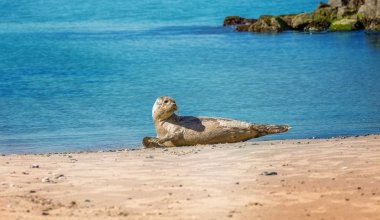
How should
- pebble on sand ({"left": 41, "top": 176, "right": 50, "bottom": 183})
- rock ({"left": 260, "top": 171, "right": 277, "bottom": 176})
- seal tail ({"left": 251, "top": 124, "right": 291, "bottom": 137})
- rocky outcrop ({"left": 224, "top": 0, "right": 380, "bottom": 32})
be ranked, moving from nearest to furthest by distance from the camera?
pebble on sand ({"left": 41, "top": 176, "right": 50, "bottom": 183}) < rock ({"left": 260, "top": 171, "right": 277, "bottom": 176}) < seal tail ({"left": 251, "top": 124, "right": 291, "bottom": 137}) < rocky outcrop ({"left": 224, "top": 0, "right": 380, "bottom": 32})

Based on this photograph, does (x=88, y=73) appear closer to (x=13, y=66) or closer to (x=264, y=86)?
(x=13, y=66)

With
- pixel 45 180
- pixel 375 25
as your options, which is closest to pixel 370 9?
pixel 375 25

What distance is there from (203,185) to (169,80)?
25.2 m

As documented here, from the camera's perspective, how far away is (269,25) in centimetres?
6159

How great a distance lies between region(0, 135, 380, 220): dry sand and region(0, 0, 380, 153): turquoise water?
5.06 m

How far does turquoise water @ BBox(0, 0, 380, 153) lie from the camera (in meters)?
19.7

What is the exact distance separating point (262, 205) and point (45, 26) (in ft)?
241

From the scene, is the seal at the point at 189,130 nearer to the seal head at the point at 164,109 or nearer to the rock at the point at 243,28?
the seal head at the point at 164,109

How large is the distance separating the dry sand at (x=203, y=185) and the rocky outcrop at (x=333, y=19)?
1788 inches

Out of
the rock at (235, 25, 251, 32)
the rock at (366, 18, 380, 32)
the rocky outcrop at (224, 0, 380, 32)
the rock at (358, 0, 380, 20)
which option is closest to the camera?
the rock at (358, 0, 380, 20)

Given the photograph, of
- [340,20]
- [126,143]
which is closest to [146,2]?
[340,20]

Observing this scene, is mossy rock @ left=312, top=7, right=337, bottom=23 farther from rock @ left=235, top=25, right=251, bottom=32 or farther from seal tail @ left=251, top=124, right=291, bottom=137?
seal tail @ left=251, top=124, right=291, bottom=137

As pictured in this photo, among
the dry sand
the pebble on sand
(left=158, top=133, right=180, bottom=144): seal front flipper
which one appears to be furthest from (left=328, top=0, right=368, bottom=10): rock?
the pebble on sand

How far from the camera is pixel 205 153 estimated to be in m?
12.6
